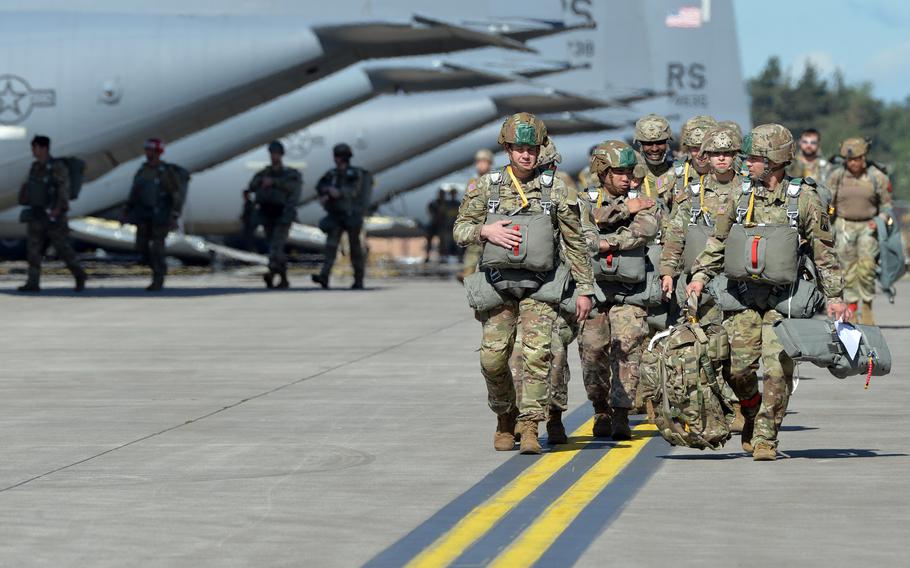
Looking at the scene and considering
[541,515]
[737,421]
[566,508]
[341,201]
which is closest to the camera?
[541,515]

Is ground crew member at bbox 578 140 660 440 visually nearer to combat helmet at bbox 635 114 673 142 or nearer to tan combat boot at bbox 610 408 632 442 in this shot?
tan combat boot at bbox 610 408 632 442

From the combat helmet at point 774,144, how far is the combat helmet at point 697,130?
7.24ft

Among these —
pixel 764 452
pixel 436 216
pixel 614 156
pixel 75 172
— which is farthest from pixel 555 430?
pixel 436 216

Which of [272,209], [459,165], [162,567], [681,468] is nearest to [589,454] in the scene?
[681,468]

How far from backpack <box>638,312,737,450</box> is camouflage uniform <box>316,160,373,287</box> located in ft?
59.5

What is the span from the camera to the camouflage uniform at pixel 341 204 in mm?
27234

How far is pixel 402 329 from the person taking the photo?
19.5m

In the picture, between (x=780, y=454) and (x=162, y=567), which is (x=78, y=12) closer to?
(x=780, y=454)

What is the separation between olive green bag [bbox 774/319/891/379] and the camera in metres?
8.80

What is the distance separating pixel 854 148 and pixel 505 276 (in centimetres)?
948

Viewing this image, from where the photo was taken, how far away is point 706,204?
34.3 ft

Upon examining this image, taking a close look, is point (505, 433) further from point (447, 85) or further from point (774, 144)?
point (447, 85)

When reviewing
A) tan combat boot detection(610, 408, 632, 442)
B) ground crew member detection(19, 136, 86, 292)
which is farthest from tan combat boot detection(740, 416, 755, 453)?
ground crew member detection(19, 136, 86, 292)

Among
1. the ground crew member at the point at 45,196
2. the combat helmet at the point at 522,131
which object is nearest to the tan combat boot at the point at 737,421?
the combat helmet at the point at 522,131
